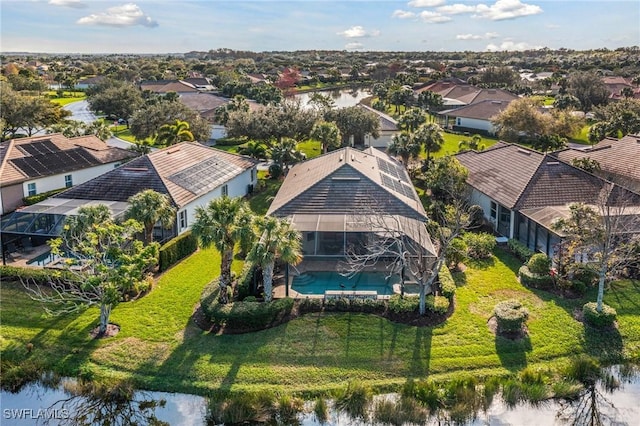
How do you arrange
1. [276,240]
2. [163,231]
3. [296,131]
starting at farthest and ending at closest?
[296,131]
[163,231]
[276,240]

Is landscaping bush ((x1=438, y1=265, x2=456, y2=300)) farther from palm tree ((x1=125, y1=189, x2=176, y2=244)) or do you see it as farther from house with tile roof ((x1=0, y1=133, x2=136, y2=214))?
house with tile roof ((x1=0, y1=133, x2=136, y2=214))

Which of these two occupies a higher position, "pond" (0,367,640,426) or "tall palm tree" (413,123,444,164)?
"tall palm tree" (413,123,444,164)

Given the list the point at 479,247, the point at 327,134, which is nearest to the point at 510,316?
the point at 479,247

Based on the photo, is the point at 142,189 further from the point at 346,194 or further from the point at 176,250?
the point at 346,194

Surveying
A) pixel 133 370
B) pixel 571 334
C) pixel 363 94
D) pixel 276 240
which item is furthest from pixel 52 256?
pixel 363 94

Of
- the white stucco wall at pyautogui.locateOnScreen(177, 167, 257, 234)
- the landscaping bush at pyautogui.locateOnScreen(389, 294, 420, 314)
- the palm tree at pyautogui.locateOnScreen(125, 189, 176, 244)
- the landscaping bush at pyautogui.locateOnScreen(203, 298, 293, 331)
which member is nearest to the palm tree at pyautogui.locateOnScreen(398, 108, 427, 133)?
the white stucco wall at pyautogui.locateOnScreen(177, 167, 257, 234)

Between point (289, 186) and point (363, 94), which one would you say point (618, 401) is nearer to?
point (289, 186)
